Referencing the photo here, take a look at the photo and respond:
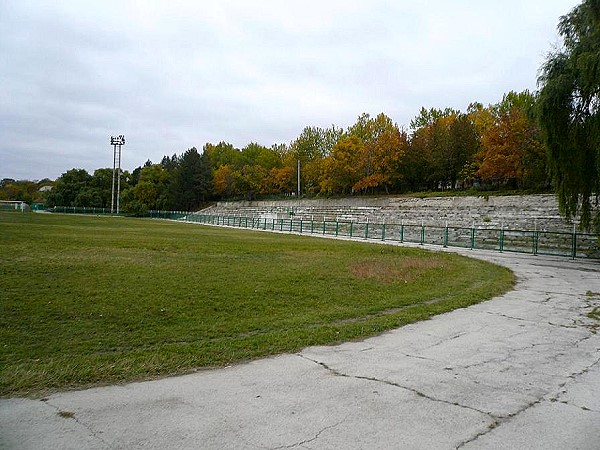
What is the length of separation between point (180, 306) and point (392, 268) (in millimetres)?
9382

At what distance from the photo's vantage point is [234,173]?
9781cm

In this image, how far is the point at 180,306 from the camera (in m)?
10.1

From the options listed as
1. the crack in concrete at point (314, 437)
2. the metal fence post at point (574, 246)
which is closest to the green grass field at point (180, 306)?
the crack in concrete at point (314, 437)

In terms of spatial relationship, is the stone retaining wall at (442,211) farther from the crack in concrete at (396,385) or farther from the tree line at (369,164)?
the crack in concrete at (396,385)

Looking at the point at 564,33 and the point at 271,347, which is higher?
the point at 564,33

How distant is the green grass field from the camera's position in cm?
662

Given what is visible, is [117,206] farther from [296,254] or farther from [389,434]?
[389,434]

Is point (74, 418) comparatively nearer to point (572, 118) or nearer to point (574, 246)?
point (572, 118)

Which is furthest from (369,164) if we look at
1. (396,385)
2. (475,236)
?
Answer: (396,385)

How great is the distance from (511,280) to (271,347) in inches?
462

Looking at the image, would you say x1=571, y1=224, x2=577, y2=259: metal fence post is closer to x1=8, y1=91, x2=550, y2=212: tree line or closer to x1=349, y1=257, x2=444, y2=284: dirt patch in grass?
x1=8, y1=91, x2=550, y2=212: tree line

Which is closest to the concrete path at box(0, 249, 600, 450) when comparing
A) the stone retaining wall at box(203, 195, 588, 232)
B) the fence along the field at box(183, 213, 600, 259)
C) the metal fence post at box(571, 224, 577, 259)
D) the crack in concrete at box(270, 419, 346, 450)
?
the crack in concrete at box(270, 419, 346, 450)

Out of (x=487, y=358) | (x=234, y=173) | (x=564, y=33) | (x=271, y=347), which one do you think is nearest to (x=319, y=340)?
(x=271, y=347)

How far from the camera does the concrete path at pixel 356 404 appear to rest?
14.3ft
